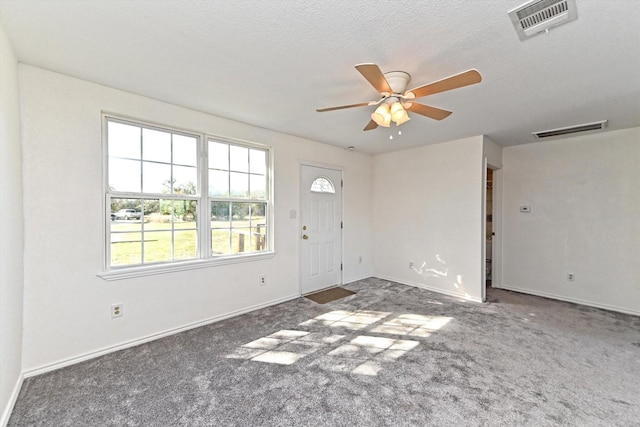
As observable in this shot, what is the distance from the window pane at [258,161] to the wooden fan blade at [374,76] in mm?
2132

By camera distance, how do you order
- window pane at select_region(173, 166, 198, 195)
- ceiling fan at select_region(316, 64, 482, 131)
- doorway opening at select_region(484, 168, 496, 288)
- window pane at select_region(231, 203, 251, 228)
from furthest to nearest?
1. doorway opening at select_region(484, 168, 496, 288)
2. window pane at select_region(231, 203, 251, 228)
3. window pane at select_region(173, 166, 198, 195)
4. ceiling fan at select_region(316, 64, 482, 131)

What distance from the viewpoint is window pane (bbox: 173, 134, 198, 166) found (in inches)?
115

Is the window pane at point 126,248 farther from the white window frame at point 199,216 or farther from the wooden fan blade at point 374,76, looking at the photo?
the wooden fan blade at point 374,76

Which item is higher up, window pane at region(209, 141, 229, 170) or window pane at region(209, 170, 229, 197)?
window pane at region(209, 141, 229, 170)

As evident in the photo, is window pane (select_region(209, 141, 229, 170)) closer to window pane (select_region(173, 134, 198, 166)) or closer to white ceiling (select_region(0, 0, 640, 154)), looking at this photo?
window pane (select_region(173, 134, 198, 166))

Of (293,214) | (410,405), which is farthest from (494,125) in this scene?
(410,405)

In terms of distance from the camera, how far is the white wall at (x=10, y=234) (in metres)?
1.62

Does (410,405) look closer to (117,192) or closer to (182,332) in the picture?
(182,332)

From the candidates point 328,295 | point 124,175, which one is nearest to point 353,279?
point 328,295

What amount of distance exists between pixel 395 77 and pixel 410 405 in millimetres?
2382

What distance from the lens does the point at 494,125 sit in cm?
339

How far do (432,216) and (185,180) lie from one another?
370 centimetres

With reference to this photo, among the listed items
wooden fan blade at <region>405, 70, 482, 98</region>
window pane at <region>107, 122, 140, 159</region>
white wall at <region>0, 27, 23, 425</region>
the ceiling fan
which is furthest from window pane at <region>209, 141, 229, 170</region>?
wooden fan blade at <region>405, 70, 482, 98</region>

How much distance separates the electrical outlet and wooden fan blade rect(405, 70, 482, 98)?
3.17 m
